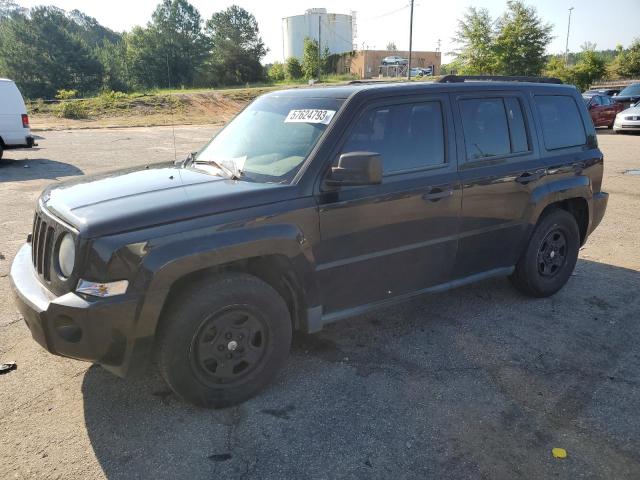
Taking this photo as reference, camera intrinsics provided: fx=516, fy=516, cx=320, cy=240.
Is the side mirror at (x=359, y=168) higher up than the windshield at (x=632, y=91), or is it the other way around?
the windshield at (x=632, y=91)

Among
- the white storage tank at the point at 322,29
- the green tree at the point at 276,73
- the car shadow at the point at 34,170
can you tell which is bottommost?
the car shadow at the point at 34,170

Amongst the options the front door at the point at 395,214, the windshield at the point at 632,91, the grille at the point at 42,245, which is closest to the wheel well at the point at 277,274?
the front door at the point at 395,214

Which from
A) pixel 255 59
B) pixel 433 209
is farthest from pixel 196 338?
pixel 255 59

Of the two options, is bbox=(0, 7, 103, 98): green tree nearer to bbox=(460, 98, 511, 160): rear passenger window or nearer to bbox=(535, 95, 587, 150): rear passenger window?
bbox=(535, 95, 587, 150): rear passenger window

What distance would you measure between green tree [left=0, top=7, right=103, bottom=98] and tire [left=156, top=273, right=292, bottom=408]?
5800 centimetres

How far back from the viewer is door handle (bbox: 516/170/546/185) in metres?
4.25

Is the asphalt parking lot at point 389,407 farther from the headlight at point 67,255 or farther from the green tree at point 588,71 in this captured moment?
the green tree at point 588,71

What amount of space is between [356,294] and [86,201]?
5.86 feet

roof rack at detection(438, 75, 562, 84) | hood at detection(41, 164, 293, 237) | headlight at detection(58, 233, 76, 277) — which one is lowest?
headlight at detection(58, 233, 76, 277)

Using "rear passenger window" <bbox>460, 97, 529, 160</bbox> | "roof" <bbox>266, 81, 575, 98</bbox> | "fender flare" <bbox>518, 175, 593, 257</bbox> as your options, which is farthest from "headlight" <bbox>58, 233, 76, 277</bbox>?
"fender flare" <bbox>518, 175, 593, 257</bbox>

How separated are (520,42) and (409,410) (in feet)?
124

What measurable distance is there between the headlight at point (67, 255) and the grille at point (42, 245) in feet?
0.46

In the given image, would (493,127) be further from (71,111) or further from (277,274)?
(71,111)

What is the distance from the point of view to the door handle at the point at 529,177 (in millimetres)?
4250
